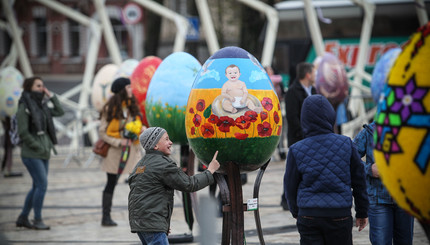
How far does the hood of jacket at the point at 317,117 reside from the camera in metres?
5.23

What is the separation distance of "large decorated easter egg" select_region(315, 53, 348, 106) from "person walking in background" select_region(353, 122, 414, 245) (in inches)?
224

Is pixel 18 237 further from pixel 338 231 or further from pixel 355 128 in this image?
pixel 355 128

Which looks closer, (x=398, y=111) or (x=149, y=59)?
(x=398, y=111)

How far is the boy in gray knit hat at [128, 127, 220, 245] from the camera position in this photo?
554cm

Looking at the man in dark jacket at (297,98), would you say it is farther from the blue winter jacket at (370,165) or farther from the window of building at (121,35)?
the window of building at (121,35)

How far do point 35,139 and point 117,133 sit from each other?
3.45 ft

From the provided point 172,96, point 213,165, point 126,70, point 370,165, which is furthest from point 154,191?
point 126,70

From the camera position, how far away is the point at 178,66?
825 centimetres

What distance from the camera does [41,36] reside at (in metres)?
42.3

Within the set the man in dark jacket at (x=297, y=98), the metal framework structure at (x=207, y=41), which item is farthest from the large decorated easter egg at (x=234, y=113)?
the metal framework structure at (x=207, y=41)

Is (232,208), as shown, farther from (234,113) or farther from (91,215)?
(91,215)

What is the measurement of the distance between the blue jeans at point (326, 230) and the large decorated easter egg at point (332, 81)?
6.43 m

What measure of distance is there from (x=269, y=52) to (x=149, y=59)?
6323 millimetres

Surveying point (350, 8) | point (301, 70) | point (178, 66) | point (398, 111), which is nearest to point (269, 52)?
point (350, 8)
